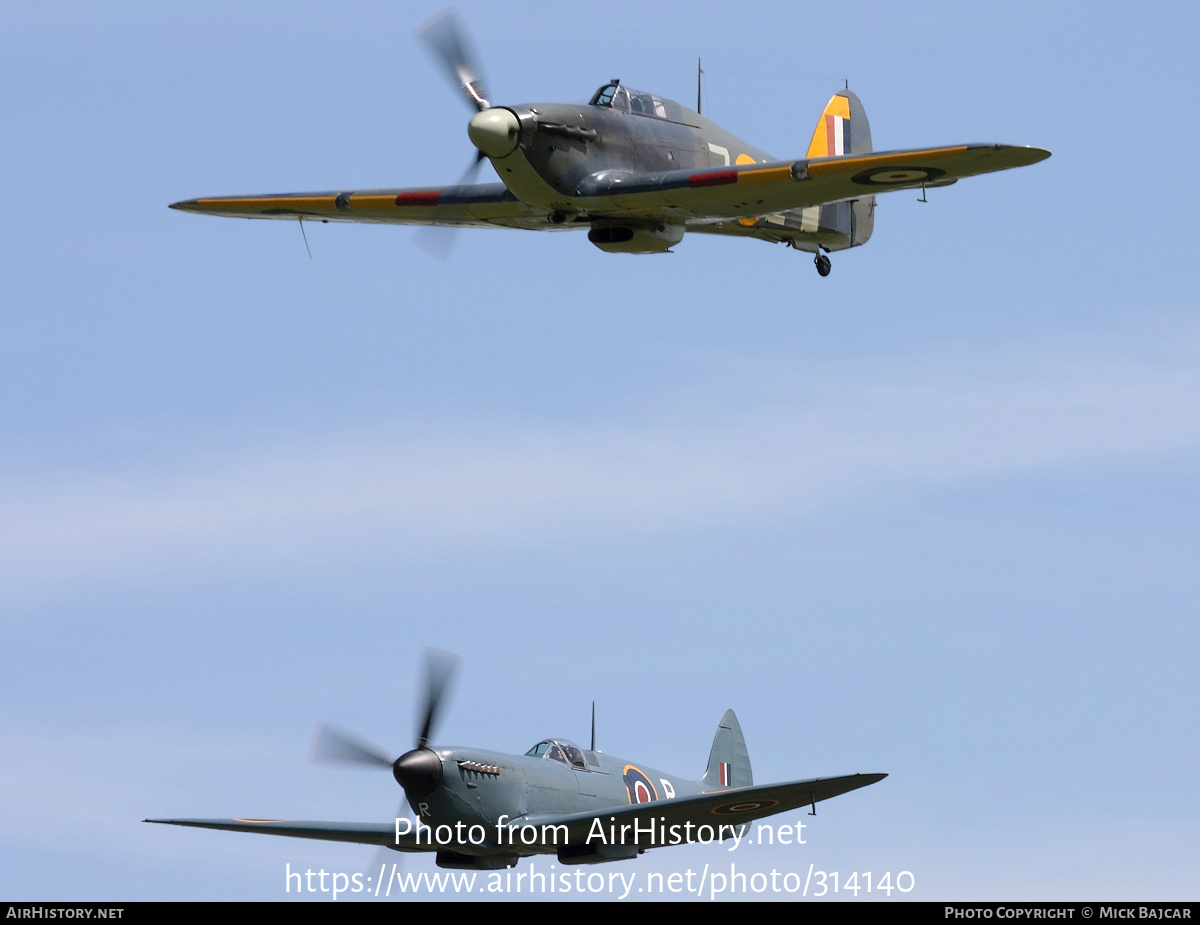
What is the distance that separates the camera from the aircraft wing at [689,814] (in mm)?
26578

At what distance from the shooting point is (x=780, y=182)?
26.5 metres

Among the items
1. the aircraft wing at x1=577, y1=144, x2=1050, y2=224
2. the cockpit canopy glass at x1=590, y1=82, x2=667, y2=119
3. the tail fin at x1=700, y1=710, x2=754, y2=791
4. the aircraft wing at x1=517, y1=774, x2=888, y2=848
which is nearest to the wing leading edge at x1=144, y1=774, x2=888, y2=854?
the aircraft wing at x1=517, y1=774, x2=888, y2=848

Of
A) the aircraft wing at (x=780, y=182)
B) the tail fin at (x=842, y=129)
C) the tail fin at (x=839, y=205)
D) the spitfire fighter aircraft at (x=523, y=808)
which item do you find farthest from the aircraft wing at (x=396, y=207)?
the tail fin at (x=842, y=129)

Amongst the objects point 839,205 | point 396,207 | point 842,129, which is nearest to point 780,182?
point 839,205

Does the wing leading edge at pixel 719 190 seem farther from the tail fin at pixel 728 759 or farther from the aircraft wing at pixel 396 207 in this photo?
the tail fin at pixel 728 759

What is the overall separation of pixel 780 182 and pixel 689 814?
29.8 ft

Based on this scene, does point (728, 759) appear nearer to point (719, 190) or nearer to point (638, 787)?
point (638, 787)

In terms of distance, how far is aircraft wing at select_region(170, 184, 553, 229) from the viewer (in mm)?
→ 28953

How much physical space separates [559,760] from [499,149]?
9574 mm

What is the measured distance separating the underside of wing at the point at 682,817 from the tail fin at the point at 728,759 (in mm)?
8166
